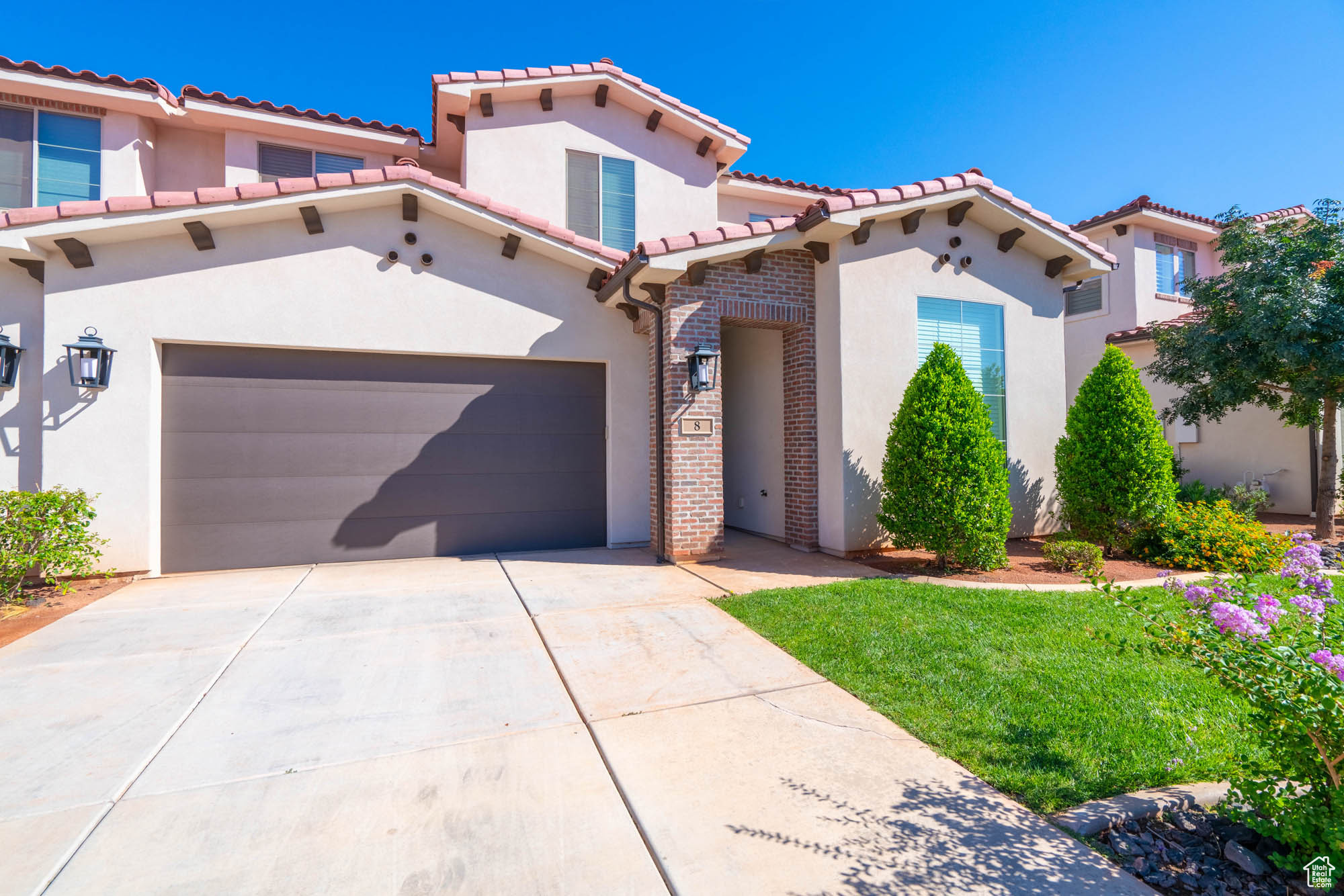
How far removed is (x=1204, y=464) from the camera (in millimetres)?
11672

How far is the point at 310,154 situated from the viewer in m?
9.52

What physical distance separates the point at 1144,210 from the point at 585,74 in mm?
13153

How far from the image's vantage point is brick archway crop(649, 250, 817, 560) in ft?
23.0

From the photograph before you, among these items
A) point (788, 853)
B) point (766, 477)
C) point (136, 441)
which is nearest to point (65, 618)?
point (136, 441)

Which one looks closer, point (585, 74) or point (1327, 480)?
point (1327, 480)

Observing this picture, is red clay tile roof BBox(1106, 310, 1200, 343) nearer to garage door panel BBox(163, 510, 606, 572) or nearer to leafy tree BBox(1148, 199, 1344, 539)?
leafy tree BBox(1148, 199, 1344, 539)

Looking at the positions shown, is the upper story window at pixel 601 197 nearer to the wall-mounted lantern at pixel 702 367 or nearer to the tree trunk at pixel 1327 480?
the wall-mounted lantern at pixel 702 367

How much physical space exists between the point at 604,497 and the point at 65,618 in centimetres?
530

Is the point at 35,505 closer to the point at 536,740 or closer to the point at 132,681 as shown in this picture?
the point at 132,681

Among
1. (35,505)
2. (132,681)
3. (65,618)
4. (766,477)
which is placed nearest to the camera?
(132,681)

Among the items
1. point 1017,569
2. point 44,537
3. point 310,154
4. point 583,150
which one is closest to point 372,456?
point 44,537

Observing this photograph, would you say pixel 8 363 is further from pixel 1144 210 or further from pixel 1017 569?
pixel 1144 210

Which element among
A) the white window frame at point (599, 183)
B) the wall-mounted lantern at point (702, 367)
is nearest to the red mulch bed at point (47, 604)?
the wall-mounted lantern at point (702, 367)

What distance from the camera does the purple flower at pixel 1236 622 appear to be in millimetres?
2092
